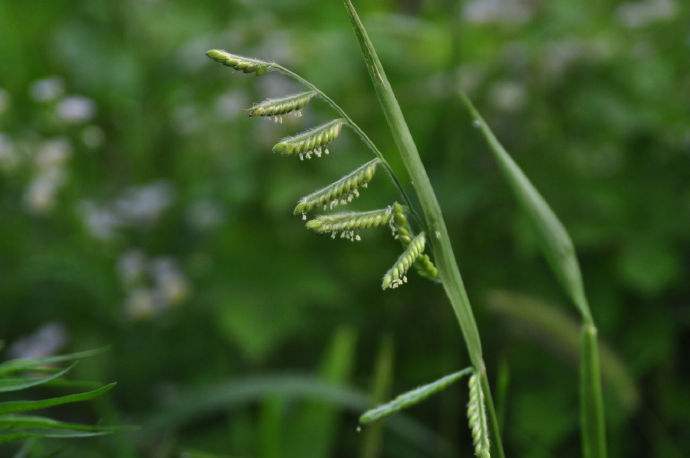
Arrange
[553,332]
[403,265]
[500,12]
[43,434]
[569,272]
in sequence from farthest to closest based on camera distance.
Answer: [500,12] < [553,332] < [569,272] < [43,434] < [403,265]

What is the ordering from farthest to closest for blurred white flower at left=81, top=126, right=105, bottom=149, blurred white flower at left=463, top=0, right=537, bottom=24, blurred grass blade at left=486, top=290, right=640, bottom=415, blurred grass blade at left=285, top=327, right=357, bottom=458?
blurred white flower at left=463, top=0, right=537, bottom=24 < blurred white flower at left=81, top=126, right=105, bottom=149 < blurred grass blade at left=285, top=327, right=357, bottom=458 < blurred grass blade at left=486, top=290, right=640, bottom=415

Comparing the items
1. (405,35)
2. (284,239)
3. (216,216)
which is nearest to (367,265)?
(284,239)

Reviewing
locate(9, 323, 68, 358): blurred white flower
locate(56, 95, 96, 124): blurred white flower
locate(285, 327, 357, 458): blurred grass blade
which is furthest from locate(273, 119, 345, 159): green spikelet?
locate(56, 95, 96, 124): blurred white flower

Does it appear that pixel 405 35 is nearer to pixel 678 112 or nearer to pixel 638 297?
pixel 678 112

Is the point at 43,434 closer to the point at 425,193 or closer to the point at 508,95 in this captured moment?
the point at 425,193

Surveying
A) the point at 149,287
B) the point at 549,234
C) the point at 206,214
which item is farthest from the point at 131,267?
the point at 549,234

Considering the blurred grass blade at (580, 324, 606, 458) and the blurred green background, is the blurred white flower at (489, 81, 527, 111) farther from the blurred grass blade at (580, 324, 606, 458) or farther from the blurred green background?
the blurred grass blade at (580, 324, 606, 458)
